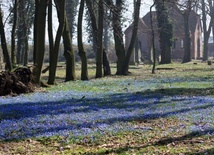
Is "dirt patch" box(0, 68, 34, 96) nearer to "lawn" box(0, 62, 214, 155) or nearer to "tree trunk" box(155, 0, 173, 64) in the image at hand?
"lawn" box(0, 62, 214, 155)

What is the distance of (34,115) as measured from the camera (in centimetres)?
1000

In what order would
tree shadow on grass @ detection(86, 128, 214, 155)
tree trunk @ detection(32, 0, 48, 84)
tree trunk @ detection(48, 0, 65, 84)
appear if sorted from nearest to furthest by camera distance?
tree shadow on grass @ detection(86, 128, 214, 155) → tree trunk @ detection(32, 0, 48, 84) → tree trunk @ detection(48, 0, 65, 84)

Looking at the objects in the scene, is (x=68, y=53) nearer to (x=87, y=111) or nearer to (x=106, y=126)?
(x=87, y=111)

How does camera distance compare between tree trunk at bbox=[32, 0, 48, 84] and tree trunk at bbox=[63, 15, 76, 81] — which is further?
tree trunk at bbox=[63, 15, 76, 81]

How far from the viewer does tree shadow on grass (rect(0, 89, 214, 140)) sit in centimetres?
882

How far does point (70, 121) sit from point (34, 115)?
1220 mm

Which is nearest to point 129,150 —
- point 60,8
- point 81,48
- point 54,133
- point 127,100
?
point 54,133

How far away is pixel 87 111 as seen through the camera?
35.4 ft

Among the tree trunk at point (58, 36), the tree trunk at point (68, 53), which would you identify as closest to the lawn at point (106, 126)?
the tree trunk at point (58, 36)

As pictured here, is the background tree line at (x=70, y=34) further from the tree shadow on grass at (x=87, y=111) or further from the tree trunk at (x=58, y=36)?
the tree shadow on grass at (x=87, y=111)

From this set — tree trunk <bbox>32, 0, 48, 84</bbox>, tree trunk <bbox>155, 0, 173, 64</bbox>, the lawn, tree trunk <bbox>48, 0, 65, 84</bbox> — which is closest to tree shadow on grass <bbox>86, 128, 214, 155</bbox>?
the lawn

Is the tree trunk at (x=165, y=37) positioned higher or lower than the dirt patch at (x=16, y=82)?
higher

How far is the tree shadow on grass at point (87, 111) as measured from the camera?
882 cm

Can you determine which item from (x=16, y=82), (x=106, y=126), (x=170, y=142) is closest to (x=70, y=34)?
(x=16, y=82)
